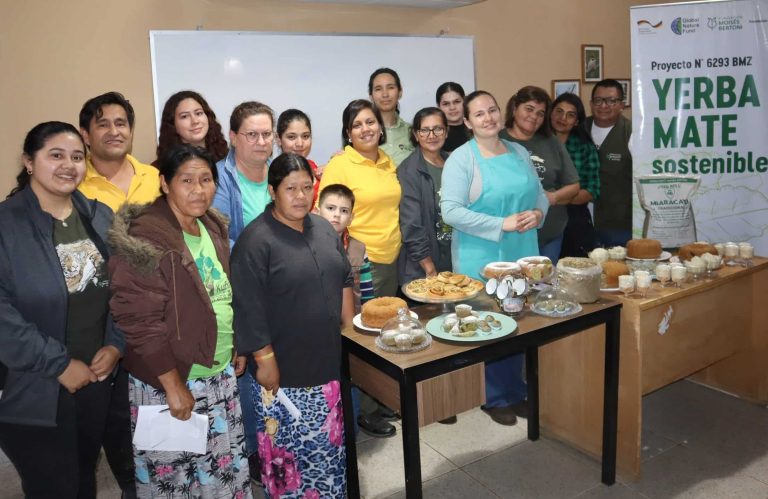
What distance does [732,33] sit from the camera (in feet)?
11.4

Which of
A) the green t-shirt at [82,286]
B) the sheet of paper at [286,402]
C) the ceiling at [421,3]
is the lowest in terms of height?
the sheet of paper at [286,402]

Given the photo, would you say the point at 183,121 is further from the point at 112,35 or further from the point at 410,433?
the point at 410,433

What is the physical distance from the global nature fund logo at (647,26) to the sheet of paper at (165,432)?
3.25 meters

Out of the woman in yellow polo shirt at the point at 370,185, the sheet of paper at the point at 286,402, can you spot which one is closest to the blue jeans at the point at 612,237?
the woman in yellow polo shirt at the point at 370,185

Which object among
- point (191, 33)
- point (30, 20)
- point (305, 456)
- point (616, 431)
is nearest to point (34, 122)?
point (30, 20)

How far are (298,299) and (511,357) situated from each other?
60.4 inches

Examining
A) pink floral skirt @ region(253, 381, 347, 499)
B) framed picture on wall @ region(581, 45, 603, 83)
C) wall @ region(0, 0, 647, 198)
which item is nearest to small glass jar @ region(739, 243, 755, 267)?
pink floral skirt @ region(253, 381, 347, 499)

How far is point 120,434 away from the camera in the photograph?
2367 millimetres

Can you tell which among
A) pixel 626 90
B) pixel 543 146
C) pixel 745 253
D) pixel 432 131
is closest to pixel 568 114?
pixel 543 146

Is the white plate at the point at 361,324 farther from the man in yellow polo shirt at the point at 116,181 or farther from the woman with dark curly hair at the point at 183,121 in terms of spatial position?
the woman with dark curly hair at the point at 183,121

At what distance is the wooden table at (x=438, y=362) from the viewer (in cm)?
189

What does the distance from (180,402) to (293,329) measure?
0.41 metres

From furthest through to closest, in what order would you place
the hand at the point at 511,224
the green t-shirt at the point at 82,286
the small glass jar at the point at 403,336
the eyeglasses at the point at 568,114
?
the eyeglasses at the point at 568,114 → the hand at the point at 511,224 → the small glass jar at the point at 403,336 → the green t-shirt at the point at 82,286

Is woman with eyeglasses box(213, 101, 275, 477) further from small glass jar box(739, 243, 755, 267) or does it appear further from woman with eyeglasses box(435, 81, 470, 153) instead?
small glass jar box(739, 243, 755, 267)
